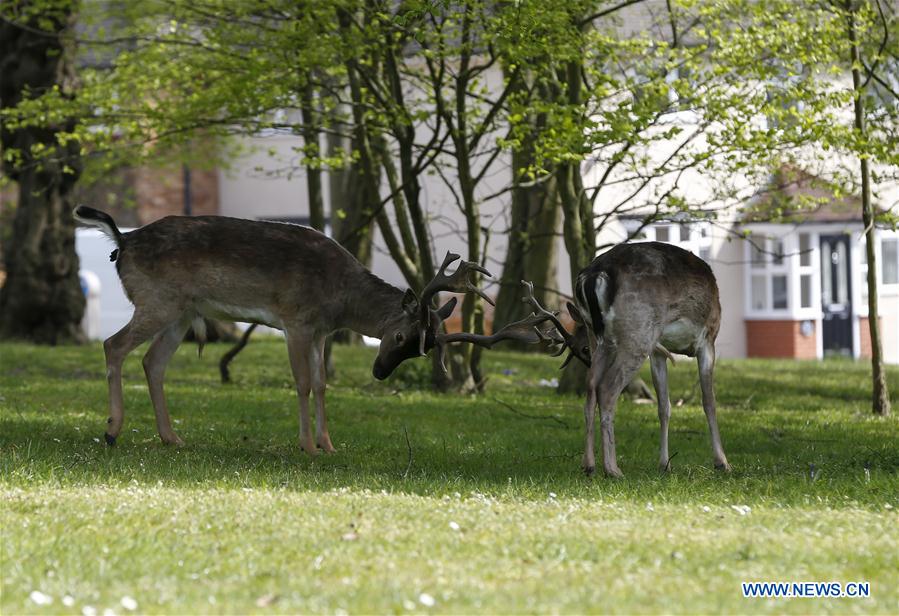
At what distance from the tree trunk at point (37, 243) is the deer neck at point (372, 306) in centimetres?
1206

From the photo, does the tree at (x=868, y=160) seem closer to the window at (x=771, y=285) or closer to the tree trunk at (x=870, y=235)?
the tree trunk at (x=870, y=235)

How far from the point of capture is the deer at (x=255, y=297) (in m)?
10.5

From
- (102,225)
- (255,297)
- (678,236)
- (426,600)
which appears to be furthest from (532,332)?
(678,236)

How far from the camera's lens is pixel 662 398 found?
32.2 feet

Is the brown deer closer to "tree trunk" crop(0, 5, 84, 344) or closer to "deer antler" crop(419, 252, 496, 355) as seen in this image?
"deer antler" crop(419, 252, 496, 355)

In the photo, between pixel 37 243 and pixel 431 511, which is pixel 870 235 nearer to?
pixel 431 511

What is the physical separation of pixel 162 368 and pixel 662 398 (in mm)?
3910

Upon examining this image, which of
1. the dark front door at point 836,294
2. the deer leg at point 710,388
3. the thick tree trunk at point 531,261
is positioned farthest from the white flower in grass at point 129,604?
the dark front door at point 836,294

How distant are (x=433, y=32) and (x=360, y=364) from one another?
6.30 meters

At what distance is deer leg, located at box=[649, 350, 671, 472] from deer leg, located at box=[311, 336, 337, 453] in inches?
99.8

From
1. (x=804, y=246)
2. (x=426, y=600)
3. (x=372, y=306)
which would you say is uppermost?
(x=804, y=246)

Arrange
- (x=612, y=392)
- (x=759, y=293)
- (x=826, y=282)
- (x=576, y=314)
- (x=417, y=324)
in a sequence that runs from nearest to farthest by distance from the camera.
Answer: (x=612, y=392), (x=576, y=314), (x=417, y=324), (x=759, y=293), (x=826, y=282)

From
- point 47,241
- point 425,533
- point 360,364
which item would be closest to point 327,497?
point 425,533

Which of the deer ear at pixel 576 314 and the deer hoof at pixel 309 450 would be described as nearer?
the deer ear at pixel 576 314
